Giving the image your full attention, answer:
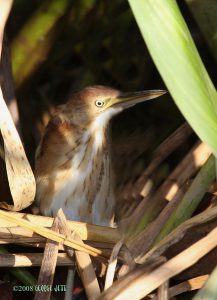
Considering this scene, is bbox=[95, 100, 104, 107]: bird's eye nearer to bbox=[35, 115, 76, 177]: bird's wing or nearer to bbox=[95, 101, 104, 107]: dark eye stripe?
bbox=[95, 101, 104, 107]: dark eye stripe

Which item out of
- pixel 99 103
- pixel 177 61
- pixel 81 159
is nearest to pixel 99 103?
pixel 99 103

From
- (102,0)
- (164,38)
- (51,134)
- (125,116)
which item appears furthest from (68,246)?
(125,116)

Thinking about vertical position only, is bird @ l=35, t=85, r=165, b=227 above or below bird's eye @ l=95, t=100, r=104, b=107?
below

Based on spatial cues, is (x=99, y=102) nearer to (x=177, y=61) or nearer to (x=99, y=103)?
(x=99, y=103)

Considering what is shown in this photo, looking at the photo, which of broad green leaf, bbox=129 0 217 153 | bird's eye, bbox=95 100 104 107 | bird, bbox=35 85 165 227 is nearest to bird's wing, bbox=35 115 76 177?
bird, bbox=35 85 165 227

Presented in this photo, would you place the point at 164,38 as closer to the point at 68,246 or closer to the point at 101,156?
the point at 68,246

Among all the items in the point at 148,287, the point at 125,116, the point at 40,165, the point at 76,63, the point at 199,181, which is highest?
the point at 76,63

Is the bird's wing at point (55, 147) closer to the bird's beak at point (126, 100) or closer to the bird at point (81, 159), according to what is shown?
the bird at point (81, 159)

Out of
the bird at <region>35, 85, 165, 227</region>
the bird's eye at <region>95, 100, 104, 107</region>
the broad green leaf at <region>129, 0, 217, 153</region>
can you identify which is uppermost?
the bird's eye at <region>95, 100, 104, 107</region>
